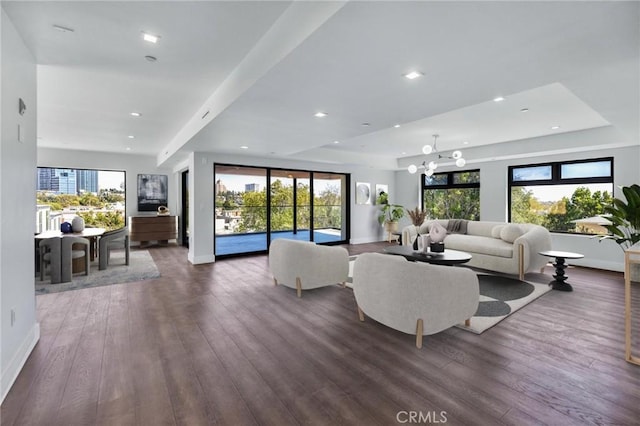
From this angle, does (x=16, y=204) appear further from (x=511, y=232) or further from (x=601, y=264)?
(x=601, y=264)

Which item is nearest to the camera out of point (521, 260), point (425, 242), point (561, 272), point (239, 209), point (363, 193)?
point (561, 272)

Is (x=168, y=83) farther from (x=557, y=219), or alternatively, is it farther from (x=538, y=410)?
(x=557, y=219)

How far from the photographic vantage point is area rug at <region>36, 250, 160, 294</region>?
15.1 ft

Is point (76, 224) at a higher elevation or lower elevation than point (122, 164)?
lower

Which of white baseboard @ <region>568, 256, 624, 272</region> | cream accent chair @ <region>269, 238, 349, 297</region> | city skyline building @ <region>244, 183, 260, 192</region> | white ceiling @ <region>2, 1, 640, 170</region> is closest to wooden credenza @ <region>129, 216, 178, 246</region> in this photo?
city skyline building @ <region>244, 183, 260, 192</region>

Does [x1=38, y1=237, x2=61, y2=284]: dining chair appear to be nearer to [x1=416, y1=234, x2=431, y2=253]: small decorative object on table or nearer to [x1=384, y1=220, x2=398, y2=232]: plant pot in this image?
[x1=416, y1=234, x2=431, y2=253]: small decorative object on table

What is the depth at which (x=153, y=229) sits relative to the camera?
8523 mm

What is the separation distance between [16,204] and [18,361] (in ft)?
4.00

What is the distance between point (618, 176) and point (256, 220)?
298 inches

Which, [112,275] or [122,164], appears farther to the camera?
[122,164]

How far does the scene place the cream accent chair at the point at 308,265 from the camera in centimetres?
413

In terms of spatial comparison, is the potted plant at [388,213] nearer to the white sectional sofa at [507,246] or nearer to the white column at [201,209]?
the white sectional sofa at [507,246]

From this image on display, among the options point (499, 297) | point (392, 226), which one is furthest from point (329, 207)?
point (499, 297)

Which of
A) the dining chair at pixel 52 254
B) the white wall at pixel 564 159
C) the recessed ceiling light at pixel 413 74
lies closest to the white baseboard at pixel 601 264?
the white wall at pixel 564 159
